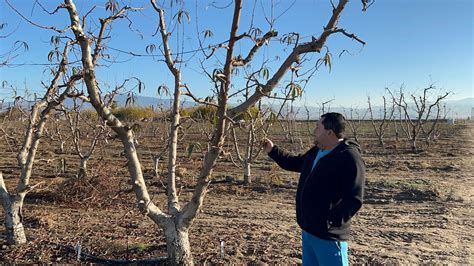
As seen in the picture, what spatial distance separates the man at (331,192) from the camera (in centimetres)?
256

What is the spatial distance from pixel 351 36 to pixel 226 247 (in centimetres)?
254

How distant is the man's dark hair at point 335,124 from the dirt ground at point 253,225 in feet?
4.79

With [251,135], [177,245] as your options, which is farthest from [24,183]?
[251,135]

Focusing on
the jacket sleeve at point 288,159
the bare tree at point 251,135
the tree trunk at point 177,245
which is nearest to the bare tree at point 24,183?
the tree trunk at point 177,245

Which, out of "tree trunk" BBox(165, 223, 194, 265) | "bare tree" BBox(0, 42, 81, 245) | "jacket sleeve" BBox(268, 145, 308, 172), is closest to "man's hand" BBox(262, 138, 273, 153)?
"jacket sleeve" BBox(268, 145, 308, 172)

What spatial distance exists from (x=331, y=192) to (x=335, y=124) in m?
0.44

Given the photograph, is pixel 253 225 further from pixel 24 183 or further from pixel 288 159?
pixel 24 183

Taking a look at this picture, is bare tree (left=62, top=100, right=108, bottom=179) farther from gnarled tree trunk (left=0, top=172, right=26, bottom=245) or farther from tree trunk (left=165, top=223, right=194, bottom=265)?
tree trunk (left=165, top=223, right=194, bottom=265)

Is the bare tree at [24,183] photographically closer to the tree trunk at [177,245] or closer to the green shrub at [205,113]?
the green shrub at [205,113]

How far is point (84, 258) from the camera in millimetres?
3805

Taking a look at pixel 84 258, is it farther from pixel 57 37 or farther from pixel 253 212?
pixel 253 212

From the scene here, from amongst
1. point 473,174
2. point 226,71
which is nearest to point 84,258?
A: point 226,71

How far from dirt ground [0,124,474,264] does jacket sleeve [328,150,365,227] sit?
4.81 feet

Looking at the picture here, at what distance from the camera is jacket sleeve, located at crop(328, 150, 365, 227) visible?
2.54 metres
